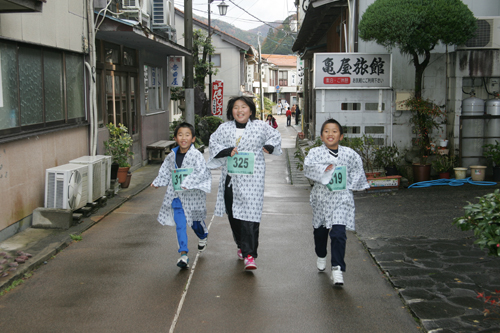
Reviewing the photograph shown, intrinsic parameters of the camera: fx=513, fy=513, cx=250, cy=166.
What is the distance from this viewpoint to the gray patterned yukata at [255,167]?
6027mm

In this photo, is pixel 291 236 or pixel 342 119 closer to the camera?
pixel 291 236

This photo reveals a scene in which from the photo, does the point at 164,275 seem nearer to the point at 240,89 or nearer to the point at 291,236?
the point at 291,236

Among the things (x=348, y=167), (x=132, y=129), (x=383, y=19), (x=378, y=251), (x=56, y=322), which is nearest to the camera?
(x=56, y=322)

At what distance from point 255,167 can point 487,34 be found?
8248 mm

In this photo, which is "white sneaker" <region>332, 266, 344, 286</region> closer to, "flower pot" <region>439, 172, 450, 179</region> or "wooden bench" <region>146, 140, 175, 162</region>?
"flower pot" <region>439, 172, 450, 179</region>

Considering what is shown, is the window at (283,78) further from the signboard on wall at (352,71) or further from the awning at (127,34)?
the signboard on wall at (352,71)

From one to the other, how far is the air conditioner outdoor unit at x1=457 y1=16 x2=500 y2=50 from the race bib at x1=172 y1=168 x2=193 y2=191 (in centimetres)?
820

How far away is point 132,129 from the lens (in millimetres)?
15836

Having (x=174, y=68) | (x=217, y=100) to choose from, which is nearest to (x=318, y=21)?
(x=174, y=68)

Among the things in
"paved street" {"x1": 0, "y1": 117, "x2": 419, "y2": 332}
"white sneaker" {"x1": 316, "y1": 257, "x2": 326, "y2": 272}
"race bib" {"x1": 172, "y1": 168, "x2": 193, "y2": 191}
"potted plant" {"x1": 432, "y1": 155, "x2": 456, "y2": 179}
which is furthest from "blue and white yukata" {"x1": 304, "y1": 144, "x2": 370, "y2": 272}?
"potted plant" {"x1": 432, "y1": 155, "x2": 456, "y2": 179}

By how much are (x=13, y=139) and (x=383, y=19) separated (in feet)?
23.7

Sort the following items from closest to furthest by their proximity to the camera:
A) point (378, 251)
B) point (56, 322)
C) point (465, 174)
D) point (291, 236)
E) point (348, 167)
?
point (56, 322) < point (348, 167) < point (378, 251) < point (291, 236) < point (465, 174)

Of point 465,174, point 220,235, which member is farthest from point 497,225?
point 465,174

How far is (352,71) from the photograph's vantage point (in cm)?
1205
